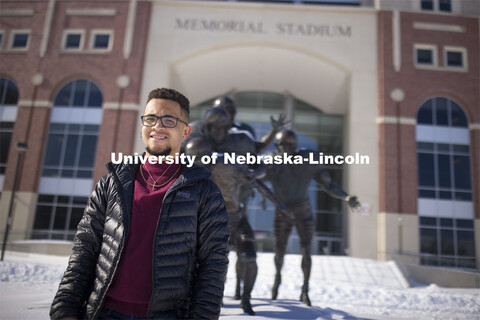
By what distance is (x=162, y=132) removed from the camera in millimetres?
1995

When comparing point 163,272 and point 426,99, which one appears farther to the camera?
point 426,99

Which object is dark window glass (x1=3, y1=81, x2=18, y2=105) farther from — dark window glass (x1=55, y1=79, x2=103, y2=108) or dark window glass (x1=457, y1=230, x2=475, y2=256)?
dark window glass (x1=457, y1=230, x2=475, y2=256)

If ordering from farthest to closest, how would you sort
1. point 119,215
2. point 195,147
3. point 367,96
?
point 367,96, point 195,147, point 119,215

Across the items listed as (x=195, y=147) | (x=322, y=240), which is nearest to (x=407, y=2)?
(x=322, y=240)

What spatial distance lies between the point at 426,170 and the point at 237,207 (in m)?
17.6

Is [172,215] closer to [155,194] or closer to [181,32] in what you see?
[155,194]

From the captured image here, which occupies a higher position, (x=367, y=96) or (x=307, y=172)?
(x=367, y=96)

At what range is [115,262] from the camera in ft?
5.81

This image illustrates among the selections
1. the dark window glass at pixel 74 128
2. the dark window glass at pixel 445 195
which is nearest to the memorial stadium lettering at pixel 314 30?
the dark window glass at pixel 445 195

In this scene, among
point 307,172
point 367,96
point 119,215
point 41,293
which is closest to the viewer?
point 119,215

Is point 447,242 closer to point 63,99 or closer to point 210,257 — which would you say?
point 210,257

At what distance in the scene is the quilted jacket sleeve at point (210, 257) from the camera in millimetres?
1736

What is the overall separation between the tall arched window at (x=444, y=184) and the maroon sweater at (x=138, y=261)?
19314mm

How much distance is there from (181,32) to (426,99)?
14.6 metres
